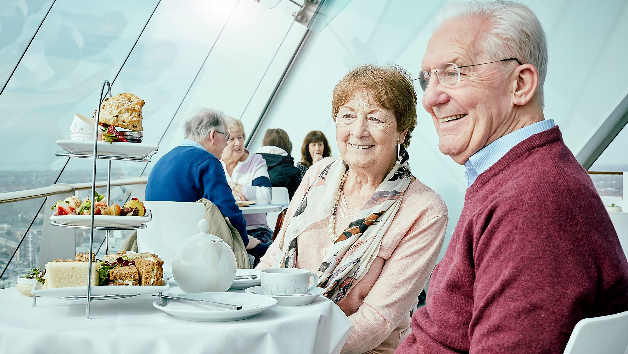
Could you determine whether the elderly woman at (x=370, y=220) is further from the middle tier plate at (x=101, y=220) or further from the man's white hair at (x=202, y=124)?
the man's white hair at (x=202, y=124)

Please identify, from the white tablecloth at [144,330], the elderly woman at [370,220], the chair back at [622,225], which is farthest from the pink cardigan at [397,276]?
the chair back at [622,225]

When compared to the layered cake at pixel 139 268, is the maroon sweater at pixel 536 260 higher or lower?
higher

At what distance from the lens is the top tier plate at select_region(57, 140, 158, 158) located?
130cm

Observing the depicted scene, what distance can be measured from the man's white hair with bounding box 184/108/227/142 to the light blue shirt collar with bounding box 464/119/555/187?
273 centimetres

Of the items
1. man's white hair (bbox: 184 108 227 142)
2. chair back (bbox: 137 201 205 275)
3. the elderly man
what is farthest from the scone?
man's white hair (bbox: 184 108 227 142)

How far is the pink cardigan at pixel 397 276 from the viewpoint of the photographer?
1748mm

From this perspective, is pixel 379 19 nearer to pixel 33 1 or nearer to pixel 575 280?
pixel 33 1

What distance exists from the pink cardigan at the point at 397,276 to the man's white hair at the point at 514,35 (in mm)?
759

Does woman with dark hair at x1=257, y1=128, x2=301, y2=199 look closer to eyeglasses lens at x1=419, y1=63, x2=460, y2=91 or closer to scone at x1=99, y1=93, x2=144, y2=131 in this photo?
scone at x1=99, y1=93, x2=144, y2=131

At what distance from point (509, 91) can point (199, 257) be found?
0.81m

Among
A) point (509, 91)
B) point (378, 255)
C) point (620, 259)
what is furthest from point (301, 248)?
point (620, 259)

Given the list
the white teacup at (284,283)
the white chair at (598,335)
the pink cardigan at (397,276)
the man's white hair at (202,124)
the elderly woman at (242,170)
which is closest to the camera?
the white chair at (598,335)

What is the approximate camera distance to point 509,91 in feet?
3.70

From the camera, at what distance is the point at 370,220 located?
6.06 ft
